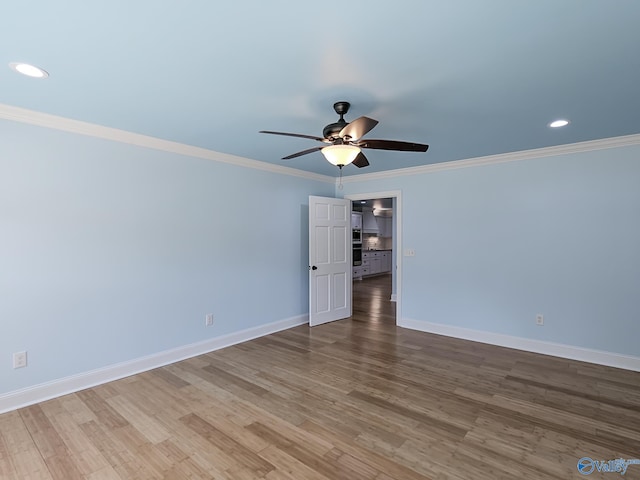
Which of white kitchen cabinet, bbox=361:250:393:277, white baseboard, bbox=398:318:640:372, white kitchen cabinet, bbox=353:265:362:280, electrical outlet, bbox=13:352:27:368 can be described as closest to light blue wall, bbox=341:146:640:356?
white baseboard, bbox=398:318:640:372

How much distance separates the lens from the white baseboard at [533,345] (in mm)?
3451

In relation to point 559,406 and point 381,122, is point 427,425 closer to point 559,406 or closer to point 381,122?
point 559,406

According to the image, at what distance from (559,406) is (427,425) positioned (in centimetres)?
121

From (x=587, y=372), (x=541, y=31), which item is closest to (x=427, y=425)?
(x=587, y=372)

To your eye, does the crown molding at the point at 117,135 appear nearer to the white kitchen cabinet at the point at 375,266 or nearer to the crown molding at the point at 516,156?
the crown molding at the point at 516,156

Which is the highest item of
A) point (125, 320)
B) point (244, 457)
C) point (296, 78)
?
point (296, 78)

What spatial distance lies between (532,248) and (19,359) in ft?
17.5

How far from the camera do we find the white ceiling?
1488mm

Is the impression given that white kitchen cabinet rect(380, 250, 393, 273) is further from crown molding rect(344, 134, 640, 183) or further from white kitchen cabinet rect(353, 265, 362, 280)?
crown molding rect(344, 134, 640, 183)

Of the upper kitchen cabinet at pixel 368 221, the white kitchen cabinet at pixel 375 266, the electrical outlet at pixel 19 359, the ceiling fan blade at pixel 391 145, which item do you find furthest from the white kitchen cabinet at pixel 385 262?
the electrical outlet at pixel 19 359

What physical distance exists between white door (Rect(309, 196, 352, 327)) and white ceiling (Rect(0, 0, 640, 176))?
7.01ft

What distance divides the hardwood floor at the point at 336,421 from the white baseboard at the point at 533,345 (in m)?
0.15

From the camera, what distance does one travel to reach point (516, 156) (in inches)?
157

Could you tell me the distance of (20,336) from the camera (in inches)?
106
